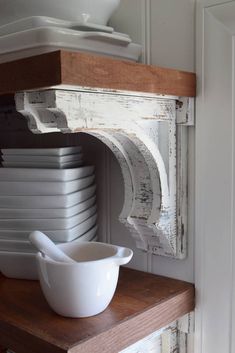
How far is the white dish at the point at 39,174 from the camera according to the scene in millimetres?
788

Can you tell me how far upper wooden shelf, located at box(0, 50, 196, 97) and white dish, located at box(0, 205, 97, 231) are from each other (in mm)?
259

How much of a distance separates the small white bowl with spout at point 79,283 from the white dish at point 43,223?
0.39 feet

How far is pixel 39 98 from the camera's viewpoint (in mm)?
599

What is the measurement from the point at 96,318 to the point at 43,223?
0.70 feet

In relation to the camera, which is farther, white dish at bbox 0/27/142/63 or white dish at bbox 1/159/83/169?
white dish at bbox 1/159/83/169

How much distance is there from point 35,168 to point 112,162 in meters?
0.16

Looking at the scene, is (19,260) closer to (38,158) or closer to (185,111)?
(38,158)

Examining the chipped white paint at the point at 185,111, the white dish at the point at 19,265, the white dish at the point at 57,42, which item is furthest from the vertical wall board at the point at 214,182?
the white dish at the point at 19,265

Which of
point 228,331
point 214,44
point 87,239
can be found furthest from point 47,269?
point 214,44

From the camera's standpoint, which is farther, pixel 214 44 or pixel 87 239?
pixel 87 239

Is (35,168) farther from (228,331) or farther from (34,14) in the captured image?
(228,331)

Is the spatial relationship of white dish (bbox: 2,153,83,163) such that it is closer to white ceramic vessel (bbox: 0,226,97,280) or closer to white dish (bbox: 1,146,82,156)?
white dish (bbox: 1,146,82,156)

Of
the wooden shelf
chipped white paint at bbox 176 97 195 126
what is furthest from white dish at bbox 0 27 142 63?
the wooden shelf

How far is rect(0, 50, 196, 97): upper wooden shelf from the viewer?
1.82ft
